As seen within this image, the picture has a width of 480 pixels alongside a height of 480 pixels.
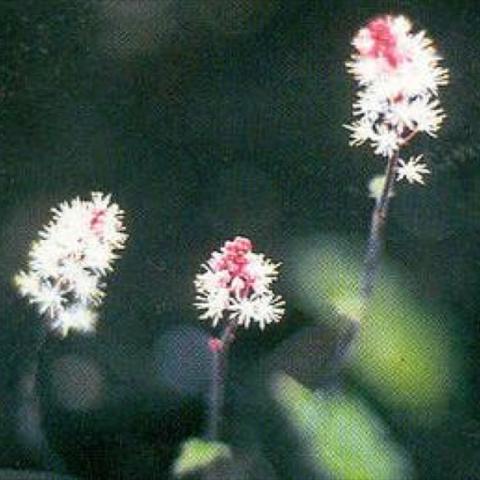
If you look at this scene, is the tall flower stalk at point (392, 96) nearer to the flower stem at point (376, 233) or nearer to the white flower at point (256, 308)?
the flower stem at point (376, 233)

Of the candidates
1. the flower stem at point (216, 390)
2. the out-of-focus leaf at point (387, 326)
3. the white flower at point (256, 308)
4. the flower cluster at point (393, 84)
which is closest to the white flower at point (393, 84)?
the flower cluster at point (393, 84)

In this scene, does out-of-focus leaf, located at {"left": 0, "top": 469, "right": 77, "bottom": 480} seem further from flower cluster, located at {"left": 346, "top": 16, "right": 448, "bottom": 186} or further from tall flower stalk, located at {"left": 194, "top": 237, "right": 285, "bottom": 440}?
flower cluster, located at {"left": 346, "top": 16, "right": 448, "bottom": 186}

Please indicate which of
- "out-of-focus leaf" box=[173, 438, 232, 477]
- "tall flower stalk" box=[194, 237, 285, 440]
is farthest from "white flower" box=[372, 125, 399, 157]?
"out-of-focus leaf" box=[173, 438, 232, 477]

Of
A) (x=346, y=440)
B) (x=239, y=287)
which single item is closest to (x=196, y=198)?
(x=239, y=287)

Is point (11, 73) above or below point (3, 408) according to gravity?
above

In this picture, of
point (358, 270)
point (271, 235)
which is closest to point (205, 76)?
point (271, 235)

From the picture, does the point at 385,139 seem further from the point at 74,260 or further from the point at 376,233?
the point at 74,260

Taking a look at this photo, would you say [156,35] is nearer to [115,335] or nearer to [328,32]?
[328,32]
